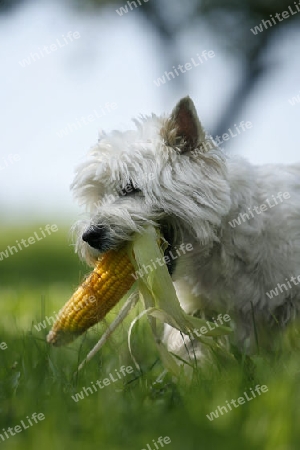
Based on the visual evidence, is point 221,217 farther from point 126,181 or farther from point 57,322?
point 57,322

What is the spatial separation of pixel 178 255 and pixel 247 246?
43cm

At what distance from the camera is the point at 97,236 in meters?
4.17

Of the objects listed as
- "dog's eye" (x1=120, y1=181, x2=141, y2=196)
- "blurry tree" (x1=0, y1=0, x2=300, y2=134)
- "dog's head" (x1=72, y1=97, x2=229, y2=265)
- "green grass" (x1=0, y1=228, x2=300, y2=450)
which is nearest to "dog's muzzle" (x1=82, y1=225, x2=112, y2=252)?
"dog's head" (x1=72, y1=97, x2=229, y2=265)

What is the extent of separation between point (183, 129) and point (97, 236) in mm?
828

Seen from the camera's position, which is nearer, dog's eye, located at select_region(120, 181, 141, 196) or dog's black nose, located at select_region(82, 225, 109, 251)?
dog's black nose, located at select_region(82, 225, 109, 251)

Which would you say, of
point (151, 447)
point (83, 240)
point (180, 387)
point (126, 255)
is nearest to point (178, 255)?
point (126, 255)

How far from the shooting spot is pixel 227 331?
164 inches

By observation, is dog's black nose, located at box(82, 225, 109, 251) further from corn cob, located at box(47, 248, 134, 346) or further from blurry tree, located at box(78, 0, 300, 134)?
blurry tree, located at box(78, 0, 300, 134)

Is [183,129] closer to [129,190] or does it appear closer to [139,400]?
[129,190]

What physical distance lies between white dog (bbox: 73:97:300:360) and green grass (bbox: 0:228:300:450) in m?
0.39

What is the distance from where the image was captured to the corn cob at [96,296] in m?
Result: 4.36

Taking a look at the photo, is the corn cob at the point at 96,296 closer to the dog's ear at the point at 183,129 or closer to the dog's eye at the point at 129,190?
the dog's eye at the point at 129,190

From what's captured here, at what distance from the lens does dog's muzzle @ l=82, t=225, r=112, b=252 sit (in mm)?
4152

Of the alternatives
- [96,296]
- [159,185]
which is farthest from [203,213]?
[96,296]
